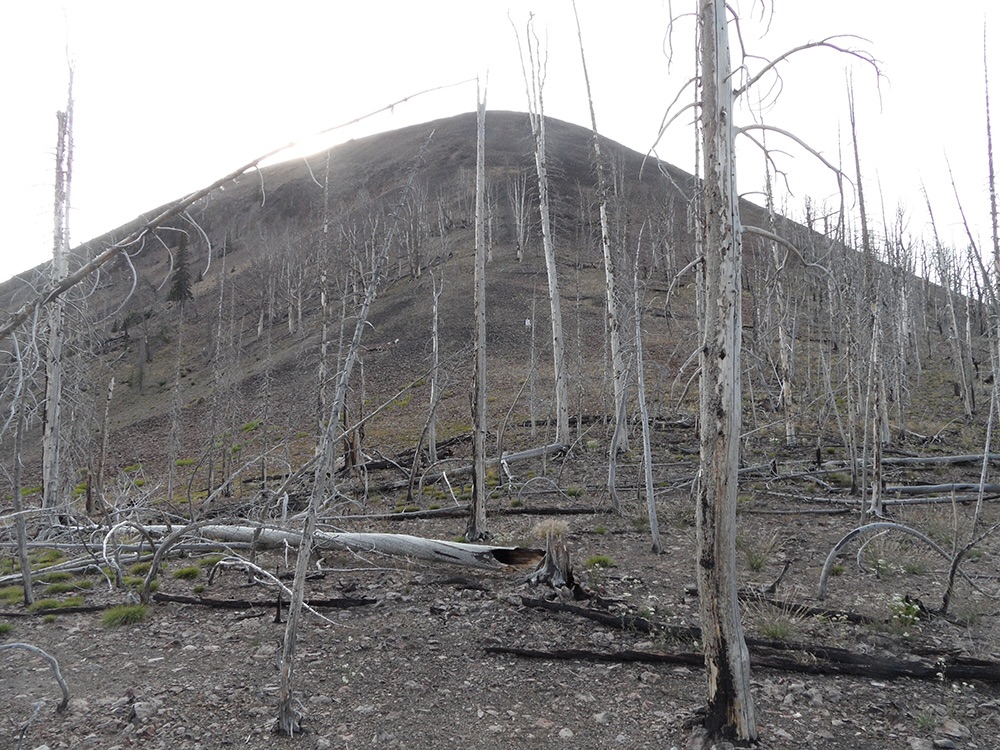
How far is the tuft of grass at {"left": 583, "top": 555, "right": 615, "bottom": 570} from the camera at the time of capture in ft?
28.3

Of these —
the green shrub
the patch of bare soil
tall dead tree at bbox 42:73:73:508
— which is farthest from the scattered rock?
tall dead tree at bbox 42:73:73:508

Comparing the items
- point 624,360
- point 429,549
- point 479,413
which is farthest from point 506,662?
point 624,360

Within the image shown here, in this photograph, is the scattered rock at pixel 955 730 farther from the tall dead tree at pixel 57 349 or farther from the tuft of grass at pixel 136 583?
the tall dead tree at pixel 57 349

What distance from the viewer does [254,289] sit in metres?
52.4

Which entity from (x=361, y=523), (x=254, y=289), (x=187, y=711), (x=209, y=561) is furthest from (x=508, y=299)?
(x=187, y=711)

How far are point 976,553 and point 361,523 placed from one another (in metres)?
9.69

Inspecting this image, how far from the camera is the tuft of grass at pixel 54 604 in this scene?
302 inches

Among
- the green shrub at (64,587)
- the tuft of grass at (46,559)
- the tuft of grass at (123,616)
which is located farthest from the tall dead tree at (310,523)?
the tuft of grass at (46,559)

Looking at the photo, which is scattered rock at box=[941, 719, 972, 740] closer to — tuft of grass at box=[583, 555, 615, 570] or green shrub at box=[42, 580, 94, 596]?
tuft of grass at box=[583, 555, 615, 570]

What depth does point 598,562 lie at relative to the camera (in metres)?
8.73

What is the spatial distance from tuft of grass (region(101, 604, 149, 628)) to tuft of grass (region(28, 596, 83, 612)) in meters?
0.95

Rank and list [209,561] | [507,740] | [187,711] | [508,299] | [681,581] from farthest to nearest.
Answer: [508,299] < [209,561] < [681,581] < [187,711] < [507,740]

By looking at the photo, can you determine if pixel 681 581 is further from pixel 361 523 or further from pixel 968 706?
pixel 361 523

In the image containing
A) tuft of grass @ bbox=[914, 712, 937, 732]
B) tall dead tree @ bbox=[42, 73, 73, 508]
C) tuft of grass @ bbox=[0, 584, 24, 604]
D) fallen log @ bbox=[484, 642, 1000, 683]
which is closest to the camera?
tuft of grass @ bbox=[914, 712, 937, 732]
